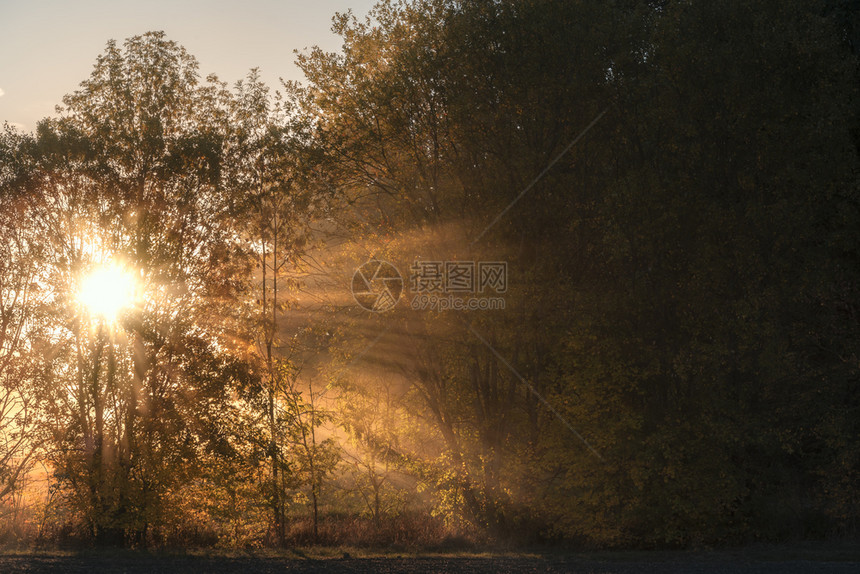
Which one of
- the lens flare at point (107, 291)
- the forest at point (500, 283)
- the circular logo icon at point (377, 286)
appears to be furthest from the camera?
the circular logo icon at point (377, 286)

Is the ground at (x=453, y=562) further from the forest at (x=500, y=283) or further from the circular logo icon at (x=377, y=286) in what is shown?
the circular logo icon at (x=377, y=286)

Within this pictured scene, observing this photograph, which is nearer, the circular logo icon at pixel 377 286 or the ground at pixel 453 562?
the ground at pixel 453 562

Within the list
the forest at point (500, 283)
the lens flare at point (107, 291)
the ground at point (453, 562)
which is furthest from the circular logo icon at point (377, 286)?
the ground at point (453, 562)

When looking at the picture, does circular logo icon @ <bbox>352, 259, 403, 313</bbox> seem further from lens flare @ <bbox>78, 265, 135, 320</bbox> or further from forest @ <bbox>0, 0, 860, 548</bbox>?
lens flare @ <bbox>78, 265, 135, 320</bbox>

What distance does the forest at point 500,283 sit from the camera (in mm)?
14258

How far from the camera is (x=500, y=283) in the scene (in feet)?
48.9

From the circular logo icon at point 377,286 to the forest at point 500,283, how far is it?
67 millimetres

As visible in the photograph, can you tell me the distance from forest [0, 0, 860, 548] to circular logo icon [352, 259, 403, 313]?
7cm

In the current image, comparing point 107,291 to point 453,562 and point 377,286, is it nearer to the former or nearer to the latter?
point 377,286

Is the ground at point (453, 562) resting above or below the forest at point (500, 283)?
below

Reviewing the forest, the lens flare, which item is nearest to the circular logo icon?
the forest

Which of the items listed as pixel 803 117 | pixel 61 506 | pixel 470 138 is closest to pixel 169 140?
pixel 470 138

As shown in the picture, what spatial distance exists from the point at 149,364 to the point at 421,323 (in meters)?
5.72

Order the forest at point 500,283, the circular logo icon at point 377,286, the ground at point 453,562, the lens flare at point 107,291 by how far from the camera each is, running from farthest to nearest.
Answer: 1. the circular logo icon at point 377,286
2. the lens flare at point 107,291
3. the forest at point 500,283
4. the ground at point 453,562
